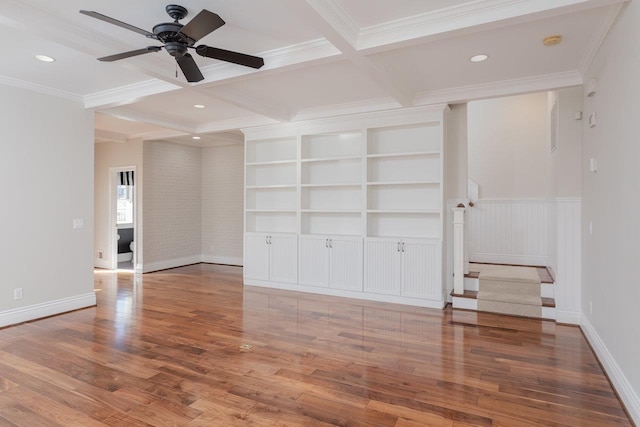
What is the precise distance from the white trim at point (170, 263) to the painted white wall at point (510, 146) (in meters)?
6.09

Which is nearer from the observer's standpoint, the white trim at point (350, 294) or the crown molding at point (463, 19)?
the crown molding at point (463, 19)

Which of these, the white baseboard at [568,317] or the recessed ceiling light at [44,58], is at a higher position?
the recessed ceiling light at [44,58]

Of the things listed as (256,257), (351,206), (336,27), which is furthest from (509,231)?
(336,27)

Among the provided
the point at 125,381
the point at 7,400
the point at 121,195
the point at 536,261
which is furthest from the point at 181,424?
the point at 121,195

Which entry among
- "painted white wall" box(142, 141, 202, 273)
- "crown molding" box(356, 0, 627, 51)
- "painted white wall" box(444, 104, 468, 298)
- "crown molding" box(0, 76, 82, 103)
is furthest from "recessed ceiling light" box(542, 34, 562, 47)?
"painted white wall" box(142, 141, 202, 273)

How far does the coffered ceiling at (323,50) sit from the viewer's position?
2.67 m

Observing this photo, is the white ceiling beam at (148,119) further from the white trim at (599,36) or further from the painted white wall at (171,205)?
the white trim at (599,36)

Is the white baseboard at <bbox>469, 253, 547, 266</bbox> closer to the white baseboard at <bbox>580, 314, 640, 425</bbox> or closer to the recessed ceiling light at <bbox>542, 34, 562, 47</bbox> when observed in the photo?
the white baseboard at <bbox>580, 314, 640, 425</bbox>

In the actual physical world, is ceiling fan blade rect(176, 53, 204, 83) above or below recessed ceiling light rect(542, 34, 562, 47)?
below

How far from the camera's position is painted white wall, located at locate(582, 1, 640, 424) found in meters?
2.34

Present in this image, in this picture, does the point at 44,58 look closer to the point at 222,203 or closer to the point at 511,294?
the point at 222,203

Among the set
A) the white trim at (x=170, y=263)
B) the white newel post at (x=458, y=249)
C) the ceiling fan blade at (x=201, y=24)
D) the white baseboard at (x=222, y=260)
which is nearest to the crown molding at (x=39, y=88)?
the ceiling fan blade at (x=201, y=24)

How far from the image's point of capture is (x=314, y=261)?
18.7ft

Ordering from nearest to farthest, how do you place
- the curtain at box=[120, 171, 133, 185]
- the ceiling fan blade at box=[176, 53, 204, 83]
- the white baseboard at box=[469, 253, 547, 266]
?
the ceiling fan blade at box=[176, 53, 204, 83] → the white baseboard at box=[469, 253, 547, 266] → the curtain at box=[120, 171, 133, 185]
